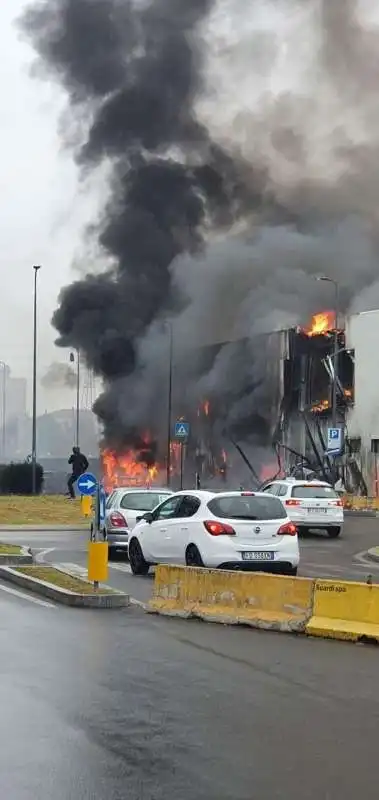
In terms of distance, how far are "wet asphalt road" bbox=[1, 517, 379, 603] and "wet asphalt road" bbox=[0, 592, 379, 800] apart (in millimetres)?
4253

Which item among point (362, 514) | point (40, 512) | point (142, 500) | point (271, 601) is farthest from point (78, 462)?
point (271, 601)

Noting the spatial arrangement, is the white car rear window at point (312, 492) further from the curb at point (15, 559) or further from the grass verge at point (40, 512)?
the curb at point (15, 559)

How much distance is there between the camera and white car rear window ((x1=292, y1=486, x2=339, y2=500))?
28219mm

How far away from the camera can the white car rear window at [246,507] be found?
15.8 meters

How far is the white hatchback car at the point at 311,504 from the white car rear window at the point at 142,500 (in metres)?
6.26

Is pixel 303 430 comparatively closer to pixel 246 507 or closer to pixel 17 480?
pixel 17 480

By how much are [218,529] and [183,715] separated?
7941 millimetres

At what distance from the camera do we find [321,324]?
61312mm

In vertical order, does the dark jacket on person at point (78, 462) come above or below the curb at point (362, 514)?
above

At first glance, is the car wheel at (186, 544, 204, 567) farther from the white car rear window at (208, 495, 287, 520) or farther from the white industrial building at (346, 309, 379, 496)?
the white industrial building at (346, 309, 379, 496)

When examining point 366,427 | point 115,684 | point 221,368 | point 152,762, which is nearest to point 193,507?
point 115,684

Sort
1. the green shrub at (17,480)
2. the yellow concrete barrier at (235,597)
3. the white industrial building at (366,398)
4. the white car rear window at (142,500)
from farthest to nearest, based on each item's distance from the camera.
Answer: the white industrial building at (366,398) → the green shrub at (17,480) → the white car rear window at (142,500) → the yellow concrete barrier at (235,597)

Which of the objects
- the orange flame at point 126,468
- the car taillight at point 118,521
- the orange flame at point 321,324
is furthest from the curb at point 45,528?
the orange flame at point 126,468

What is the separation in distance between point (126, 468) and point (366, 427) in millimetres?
21654
